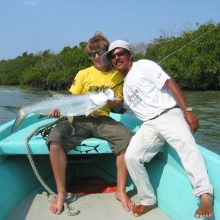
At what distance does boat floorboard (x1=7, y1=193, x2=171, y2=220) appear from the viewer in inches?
150

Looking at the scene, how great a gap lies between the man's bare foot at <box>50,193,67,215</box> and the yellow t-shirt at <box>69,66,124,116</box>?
0.94 metres

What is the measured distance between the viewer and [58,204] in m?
3.89

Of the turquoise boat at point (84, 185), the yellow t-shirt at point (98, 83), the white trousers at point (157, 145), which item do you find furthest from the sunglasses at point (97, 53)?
the white trousers at point (157, 145)

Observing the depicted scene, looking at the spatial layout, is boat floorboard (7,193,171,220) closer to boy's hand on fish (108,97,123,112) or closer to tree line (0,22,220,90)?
boy's hand on fish (108,97,123,112)

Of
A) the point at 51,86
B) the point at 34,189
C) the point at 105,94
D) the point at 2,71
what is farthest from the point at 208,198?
the point at 2,71

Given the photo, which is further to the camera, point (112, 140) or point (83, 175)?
point (83, 175)

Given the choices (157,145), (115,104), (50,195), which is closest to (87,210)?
(50,195)

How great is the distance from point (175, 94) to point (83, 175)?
2080 mm

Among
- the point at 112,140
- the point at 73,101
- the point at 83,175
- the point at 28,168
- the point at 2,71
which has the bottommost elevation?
the point at 2,71

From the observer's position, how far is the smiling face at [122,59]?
12.8ft

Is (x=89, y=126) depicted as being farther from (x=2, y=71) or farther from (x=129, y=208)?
(x=2, y=71)

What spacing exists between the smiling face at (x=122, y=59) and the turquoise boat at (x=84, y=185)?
765 millimetres

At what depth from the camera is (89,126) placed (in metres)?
4.22

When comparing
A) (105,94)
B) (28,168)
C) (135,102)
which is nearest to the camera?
(135,102)
